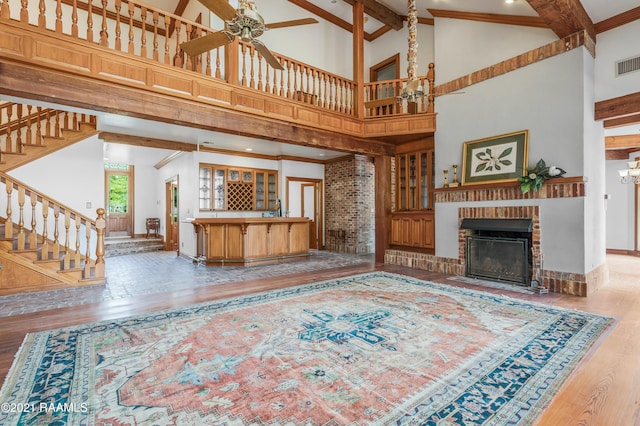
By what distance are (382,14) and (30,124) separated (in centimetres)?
790

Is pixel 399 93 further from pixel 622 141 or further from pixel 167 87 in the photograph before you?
pixel 622 141

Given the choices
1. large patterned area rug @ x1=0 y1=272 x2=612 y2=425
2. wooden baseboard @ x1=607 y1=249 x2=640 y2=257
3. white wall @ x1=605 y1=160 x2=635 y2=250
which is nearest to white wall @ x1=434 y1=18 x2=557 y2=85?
large patterned area rug @ x1=0 y1=272 x2=612 y2=425

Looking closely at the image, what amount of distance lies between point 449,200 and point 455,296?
2.36 meters

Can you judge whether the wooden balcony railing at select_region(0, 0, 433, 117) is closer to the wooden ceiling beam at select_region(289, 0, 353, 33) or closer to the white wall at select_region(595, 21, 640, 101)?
the wooden ceiling beam at select_region(289, 0, 353, 33)

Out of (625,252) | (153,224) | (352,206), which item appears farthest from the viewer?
(153,224)

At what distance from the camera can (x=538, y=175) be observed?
15.2ft

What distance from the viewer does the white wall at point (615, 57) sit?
4.32 metres

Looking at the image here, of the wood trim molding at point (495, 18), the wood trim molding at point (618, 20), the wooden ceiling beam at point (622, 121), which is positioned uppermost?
the wood trim molding at point (495, 18)

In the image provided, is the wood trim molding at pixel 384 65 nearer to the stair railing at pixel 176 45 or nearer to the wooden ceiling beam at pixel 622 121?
the stair railing at pixel 176 45

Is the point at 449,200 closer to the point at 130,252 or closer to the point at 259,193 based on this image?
the point at 259,193

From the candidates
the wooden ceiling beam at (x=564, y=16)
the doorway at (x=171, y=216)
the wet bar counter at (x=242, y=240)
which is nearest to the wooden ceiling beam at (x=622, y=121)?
the wooden ceiling beam at (x=564, y=16)

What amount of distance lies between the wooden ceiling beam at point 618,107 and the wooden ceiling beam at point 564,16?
1.06 m

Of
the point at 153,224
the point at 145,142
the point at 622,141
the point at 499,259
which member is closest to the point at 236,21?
the point at 499,259

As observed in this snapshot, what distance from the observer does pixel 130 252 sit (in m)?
9.24
